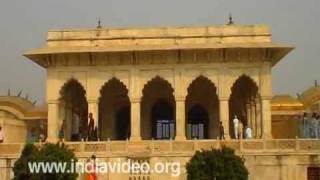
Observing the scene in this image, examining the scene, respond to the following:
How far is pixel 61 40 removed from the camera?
82.1 ft

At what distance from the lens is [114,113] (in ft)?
90.8

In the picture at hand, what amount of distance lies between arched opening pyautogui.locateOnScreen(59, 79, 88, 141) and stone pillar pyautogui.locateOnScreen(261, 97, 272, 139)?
7237 mm

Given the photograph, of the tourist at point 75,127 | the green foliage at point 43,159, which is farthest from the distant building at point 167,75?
the green foliage at point 43,159

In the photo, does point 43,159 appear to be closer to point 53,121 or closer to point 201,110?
point 53,121

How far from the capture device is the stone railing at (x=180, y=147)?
2139 centimetres

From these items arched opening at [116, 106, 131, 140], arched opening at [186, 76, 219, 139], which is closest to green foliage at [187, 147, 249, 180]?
arched opening at [186, 76, 219, 139]

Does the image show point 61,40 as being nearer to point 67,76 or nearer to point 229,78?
point 67,76

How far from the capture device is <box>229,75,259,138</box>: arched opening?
82.4 ft

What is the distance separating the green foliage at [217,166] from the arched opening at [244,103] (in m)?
4.96

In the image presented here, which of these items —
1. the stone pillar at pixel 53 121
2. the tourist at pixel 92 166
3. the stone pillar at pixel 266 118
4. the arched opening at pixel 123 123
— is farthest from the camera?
the arched opening at pixel 123 123

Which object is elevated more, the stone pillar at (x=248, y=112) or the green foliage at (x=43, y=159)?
the stone pillar at (x=248, y=112)

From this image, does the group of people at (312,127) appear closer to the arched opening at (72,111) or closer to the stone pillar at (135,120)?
the stone pillar at (135,120)

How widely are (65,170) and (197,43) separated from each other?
7958 millimetres

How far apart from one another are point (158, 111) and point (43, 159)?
30.6ft
